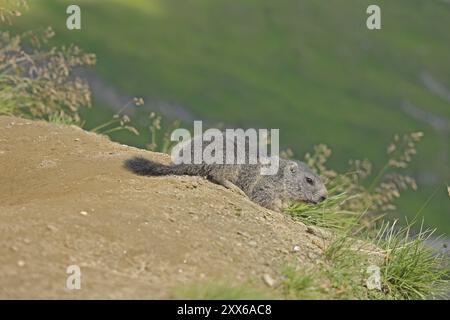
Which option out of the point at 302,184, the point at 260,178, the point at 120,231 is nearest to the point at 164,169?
the point at 260,178

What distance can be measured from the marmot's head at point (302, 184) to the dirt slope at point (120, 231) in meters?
0.72

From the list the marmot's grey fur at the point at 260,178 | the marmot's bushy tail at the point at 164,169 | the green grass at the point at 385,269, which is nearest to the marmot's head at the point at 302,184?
the marmot's grey fur at the point at 260,178

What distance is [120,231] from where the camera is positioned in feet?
17.6

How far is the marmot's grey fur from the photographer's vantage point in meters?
6.96

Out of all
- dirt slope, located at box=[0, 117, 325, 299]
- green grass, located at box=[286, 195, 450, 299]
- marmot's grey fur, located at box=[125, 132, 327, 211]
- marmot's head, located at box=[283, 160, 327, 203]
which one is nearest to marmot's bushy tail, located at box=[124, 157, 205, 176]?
marmot's grey fur, located at box=[125, 132, 327, 211]

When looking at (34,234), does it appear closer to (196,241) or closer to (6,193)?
(196,241)

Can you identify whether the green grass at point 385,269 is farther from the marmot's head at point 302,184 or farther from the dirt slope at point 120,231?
the marmot's head at point 302,184

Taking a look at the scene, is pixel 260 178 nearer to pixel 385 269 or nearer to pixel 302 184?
pixel 302 184

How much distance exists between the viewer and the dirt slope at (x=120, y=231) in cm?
475

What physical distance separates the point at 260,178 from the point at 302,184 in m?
0.50

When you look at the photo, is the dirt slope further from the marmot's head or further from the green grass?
the marmot's head

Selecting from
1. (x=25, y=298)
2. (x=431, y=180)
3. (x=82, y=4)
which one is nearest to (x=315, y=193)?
(x=25, y=298)

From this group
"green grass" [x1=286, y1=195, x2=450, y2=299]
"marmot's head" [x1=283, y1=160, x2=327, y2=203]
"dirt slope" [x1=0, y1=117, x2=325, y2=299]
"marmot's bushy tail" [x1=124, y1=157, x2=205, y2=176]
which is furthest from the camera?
"marmot's head" [x1=283, y1=160, x2=327, y2=203]
